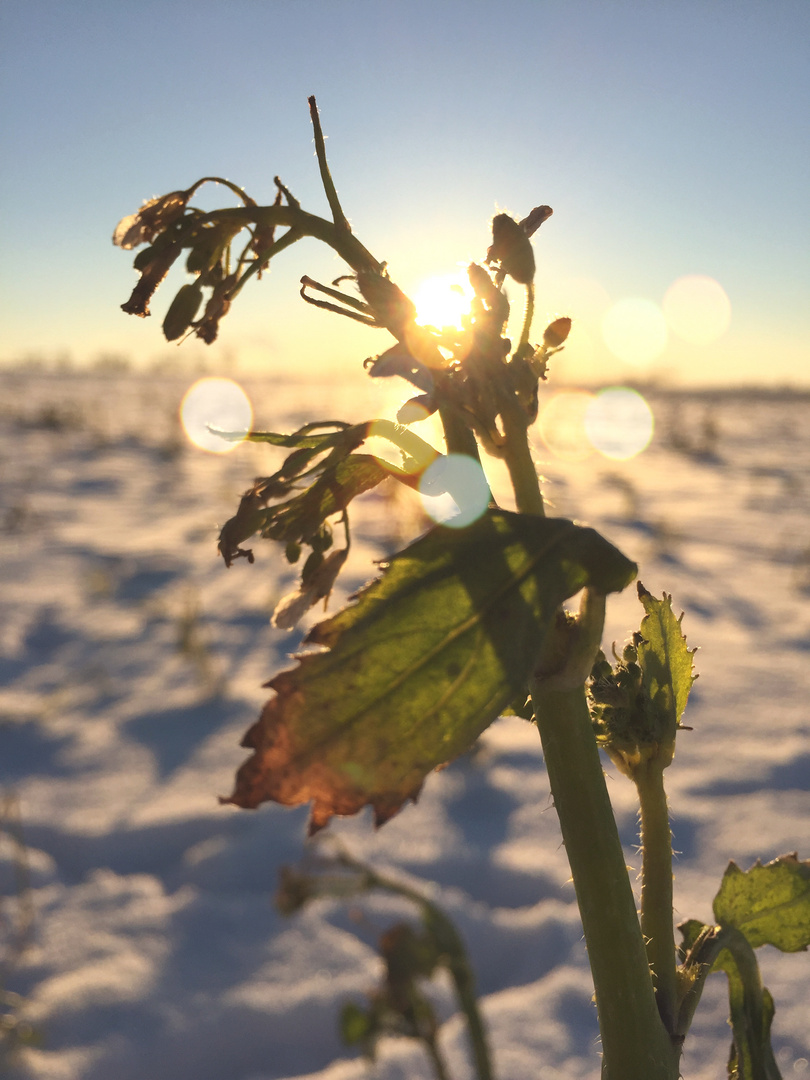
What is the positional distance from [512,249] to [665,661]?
1.54 ft

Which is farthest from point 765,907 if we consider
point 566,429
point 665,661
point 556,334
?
point 566,429

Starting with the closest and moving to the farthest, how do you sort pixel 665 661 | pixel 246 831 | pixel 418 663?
pixel 418 663 < pixel 665 661 < pixel 246 831

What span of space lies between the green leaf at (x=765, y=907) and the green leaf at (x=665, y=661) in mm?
229

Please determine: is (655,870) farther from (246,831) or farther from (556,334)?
(246,831)

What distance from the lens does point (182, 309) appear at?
2.45ft

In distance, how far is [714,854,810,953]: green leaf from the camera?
914mm

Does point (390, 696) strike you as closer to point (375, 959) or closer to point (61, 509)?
point (375, 959)

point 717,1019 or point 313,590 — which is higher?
point 313,590

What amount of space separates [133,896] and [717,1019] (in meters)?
1.49

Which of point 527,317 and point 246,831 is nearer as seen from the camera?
point 527,317

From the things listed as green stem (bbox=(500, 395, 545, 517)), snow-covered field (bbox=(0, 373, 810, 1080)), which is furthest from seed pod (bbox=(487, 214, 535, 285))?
snow-covered field (bbox=(0, 373, 810, 1080))

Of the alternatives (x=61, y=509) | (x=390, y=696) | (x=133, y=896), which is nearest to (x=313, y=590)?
(x=390, y=696)

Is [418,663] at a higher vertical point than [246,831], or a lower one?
lower

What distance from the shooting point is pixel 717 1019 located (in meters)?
1.73
